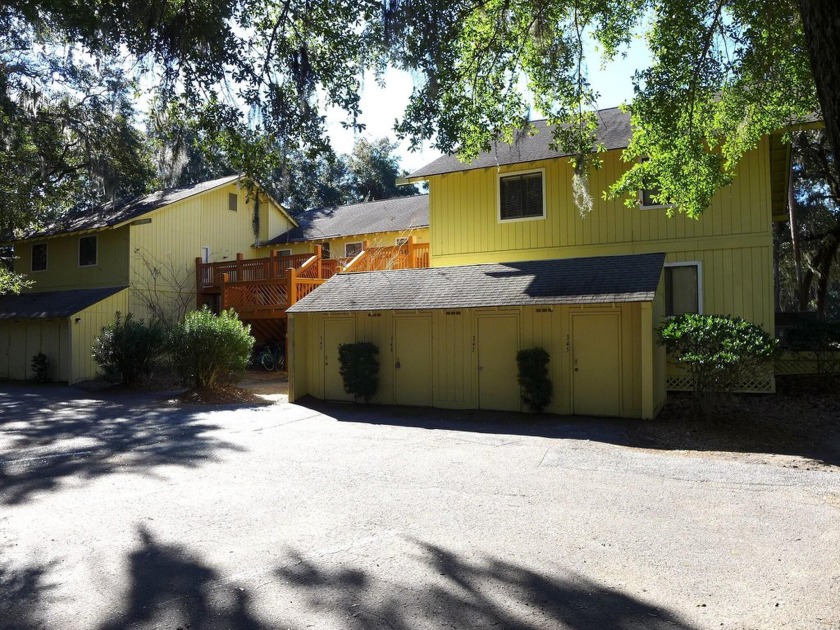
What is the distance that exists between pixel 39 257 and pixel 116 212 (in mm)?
4251

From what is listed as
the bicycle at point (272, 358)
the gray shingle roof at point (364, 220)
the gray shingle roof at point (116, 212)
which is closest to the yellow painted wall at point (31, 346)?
the gray shingle roof at point (116, 212)

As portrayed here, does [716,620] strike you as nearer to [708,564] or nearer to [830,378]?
[708,564]

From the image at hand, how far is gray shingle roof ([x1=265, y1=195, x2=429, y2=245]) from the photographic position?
23.7 meters

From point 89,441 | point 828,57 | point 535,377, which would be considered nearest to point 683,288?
point 535,377

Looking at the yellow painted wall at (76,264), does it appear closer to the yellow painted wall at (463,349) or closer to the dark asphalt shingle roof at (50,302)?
the dark asphalt shingle roof at (50,302)

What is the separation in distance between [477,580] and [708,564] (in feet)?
5.53

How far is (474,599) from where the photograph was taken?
3.68 metres

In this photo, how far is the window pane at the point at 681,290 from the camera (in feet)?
44.1

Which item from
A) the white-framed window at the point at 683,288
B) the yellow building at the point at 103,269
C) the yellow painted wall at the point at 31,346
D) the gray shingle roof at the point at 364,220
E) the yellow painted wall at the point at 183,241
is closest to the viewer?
the white-framed window at the point at 683,288

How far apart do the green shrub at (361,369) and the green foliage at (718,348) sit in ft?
20.3

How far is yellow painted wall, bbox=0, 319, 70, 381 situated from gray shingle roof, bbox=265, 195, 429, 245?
9.17 metres

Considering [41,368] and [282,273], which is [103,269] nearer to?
[41,368]

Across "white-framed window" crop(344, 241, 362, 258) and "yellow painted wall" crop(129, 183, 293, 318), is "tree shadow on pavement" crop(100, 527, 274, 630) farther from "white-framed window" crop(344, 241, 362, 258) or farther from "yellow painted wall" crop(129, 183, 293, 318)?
"white-framed window" crop(344, 241, 362, 258)

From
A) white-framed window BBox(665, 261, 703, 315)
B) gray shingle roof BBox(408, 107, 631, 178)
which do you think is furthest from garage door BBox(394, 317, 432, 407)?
white-framed window BBox(665, 261, 703, 315)
